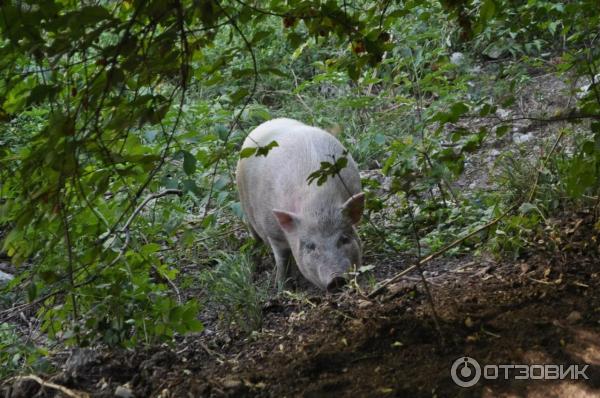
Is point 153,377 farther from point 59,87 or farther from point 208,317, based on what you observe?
point 208,317

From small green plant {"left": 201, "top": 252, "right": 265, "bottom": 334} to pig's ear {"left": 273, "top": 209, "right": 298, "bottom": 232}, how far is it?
1.20ft

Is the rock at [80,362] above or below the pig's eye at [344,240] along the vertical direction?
above

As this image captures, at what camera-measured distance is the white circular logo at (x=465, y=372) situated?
8.76 feet

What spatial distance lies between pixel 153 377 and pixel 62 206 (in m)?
0.90

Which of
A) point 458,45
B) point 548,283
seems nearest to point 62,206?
point 548,283

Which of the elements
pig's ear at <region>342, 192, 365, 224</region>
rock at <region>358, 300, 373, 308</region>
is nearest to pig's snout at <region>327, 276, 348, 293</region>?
pig's ear at <region>342, 192, 365, 224</region>

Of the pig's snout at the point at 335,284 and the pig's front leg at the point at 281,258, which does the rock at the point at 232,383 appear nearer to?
the pig's snout at the point at 335,284

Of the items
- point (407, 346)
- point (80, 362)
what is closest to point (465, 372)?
point (407, 346)

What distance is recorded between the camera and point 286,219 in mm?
5613

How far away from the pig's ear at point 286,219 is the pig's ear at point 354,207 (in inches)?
15.5

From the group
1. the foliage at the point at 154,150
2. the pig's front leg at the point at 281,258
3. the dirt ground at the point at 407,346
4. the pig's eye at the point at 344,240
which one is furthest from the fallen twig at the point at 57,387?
the pig's front leg at the point at 281,258

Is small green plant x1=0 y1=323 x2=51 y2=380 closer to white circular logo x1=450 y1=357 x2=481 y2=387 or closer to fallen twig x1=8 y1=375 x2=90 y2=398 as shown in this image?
fallen twig x1=8 y1=375 x2=90 y2=398

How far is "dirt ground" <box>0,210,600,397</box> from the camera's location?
109 inches

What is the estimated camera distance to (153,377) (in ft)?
10.8
